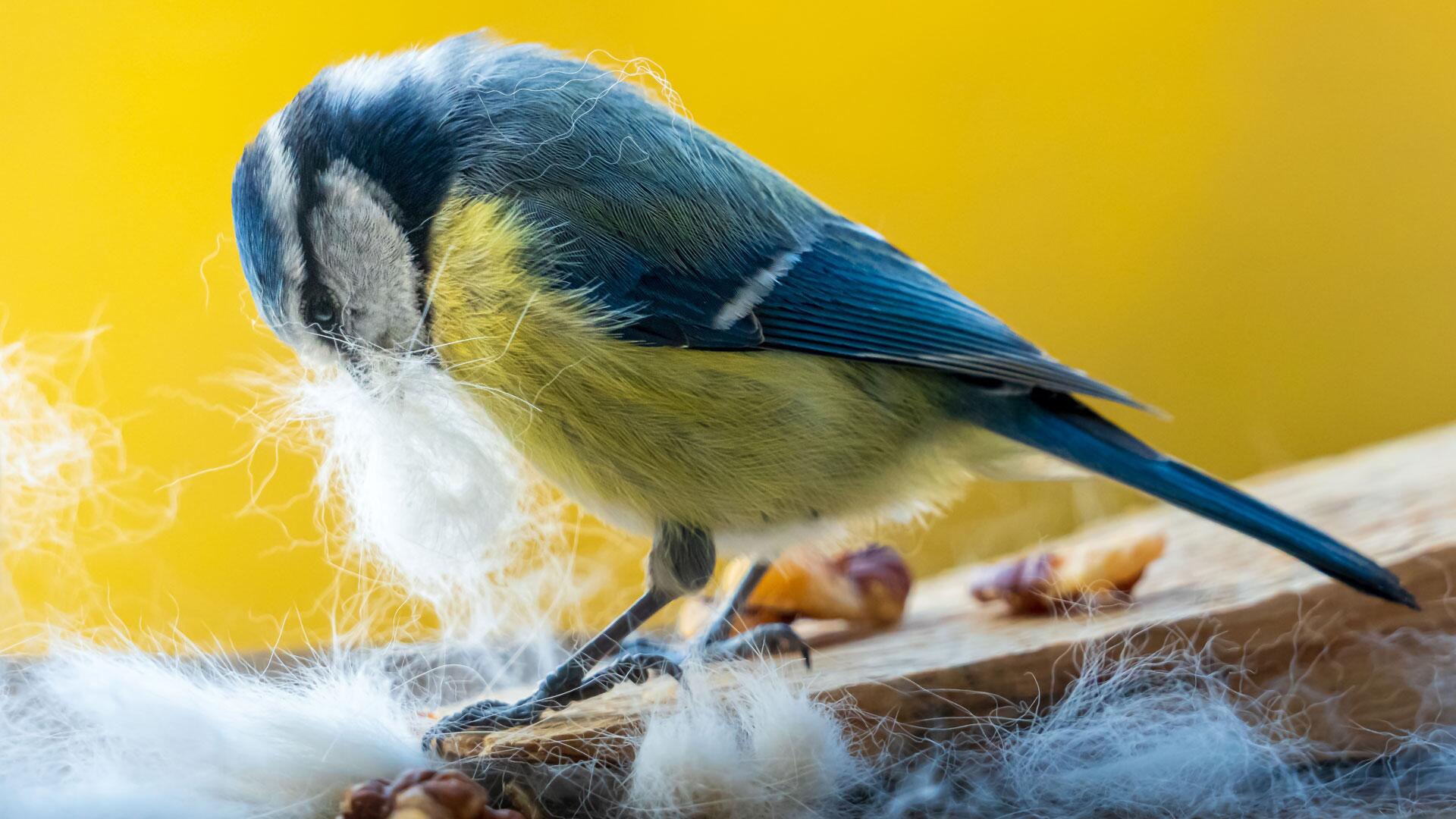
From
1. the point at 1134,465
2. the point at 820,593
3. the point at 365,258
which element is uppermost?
the point at 365,258

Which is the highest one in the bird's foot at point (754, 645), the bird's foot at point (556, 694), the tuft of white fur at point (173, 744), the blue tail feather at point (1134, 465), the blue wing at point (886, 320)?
the blue wing at point (886, 320)

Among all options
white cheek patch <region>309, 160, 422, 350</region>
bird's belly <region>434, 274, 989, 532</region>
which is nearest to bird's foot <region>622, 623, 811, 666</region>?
bird's belly <region>434, 274, 989, 532</region>

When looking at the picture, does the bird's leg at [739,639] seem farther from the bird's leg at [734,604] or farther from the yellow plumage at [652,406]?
the yellow plumage at [652,406]

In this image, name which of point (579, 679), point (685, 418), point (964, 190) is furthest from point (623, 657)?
point (964, 190)

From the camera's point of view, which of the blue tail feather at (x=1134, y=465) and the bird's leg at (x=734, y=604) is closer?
the blue tail feather at (x=1134, y=465)

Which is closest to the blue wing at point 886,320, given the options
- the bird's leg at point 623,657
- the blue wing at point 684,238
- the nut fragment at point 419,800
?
the blue wing at point 684,238

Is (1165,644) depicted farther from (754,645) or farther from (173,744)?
(173,744)

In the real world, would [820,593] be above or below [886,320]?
below
